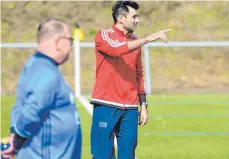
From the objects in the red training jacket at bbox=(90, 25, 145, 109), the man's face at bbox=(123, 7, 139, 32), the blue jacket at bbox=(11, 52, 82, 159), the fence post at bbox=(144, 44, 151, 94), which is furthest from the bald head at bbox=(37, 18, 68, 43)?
the fence post at bbox=(144, 44, 151, 94)

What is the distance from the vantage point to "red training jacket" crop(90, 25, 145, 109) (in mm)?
7715

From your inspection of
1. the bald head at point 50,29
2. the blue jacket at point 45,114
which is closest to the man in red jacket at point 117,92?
the blue jacket at point 45,114

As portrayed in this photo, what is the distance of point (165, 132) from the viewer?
13867 mm

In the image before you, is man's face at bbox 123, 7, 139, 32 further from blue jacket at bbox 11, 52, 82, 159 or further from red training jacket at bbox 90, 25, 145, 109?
blue jacket at bbox 11, 52, 82, 159

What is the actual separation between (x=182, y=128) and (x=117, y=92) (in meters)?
6.84

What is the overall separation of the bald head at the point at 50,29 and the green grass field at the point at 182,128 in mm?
5568

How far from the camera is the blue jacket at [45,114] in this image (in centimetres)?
532

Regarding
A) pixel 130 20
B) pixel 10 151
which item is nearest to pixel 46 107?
pixel 10 151

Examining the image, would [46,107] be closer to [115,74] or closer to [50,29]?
[50,29]

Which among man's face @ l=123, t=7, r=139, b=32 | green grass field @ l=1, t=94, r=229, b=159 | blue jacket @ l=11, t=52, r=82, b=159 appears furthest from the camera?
green grass field @ l=1, t=94, r=229, b=159

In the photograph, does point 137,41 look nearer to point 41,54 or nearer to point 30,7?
point 41,54

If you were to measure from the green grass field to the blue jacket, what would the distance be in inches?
207

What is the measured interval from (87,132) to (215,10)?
16360 mm

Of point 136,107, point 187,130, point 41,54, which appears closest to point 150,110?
point 187,130
